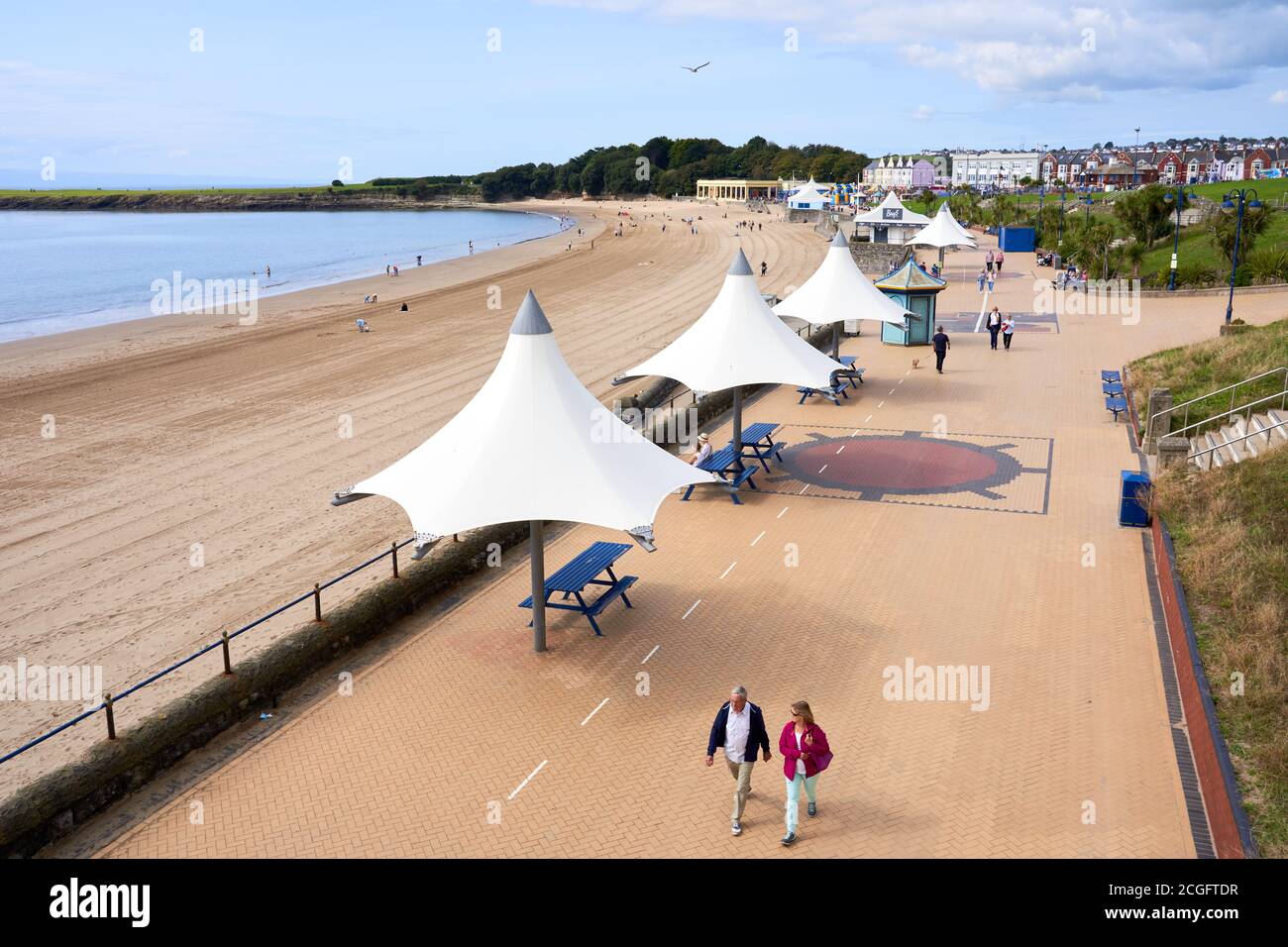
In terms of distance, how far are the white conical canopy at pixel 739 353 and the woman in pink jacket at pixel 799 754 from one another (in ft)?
33.4

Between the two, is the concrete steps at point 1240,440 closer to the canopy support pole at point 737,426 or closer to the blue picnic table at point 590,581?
the canopy support pole at point 737,426

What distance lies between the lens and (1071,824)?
8906 mm

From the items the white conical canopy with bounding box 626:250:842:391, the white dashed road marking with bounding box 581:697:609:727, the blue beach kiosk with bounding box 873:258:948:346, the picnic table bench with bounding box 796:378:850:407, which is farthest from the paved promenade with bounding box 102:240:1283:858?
the blue beach kiosk with bounding box 873:258:948:346

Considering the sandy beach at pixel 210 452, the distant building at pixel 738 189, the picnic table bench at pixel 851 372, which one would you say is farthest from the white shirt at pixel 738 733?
the distant building at pixel 738 189

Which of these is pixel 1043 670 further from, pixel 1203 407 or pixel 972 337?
pixel 972 337

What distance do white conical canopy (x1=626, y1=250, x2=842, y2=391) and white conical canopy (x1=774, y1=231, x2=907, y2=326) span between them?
5.78 metres

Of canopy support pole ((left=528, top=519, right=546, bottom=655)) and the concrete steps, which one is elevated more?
the concrete steps

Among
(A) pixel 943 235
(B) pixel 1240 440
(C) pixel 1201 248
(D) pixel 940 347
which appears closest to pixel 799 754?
(B) pixel 1240 440

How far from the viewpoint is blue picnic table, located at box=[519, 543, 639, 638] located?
12.9 m

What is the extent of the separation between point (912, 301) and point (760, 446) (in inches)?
560

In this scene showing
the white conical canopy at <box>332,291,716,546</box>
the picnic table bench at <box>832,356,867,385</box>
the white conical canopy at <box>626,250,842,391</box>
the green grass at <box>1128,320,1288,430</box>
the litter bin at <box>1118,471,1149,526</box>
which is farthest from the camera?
the picnic table bench at <box>832,356,867,385</box>

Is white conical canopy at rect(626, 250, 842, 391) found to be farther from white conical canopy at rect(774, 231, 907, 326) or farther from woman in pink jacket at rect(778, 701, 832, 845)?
woman in pink jacket at rect(778, 701, 832, 845)

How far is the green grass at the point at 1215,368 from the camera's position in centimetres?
2106

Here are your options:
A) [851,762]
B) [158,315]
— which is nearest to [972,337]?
[851,762]
